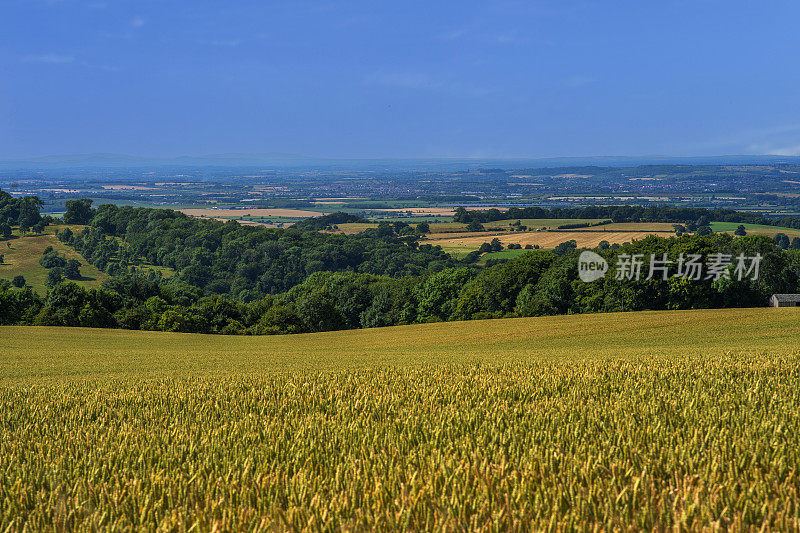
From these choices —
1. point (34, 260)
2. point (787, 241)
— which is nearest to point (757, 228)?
point (787, 241)

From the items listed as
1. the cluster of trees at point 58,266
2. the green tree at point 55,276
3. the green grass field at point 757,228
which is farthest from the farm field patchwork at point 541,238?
the green tree at point 55,276

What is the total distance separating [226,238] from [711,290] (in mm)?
127766

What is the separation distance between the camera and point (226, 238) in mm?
158250

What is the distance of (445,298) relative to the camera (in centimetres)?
7731

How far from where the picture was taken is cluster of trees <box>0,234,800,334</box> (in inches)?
2355

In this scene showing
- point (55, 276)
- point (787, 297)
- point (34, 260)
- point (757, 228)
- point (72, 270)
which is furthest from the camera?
point (34, 260)

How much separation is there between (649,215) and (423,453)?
18127cm

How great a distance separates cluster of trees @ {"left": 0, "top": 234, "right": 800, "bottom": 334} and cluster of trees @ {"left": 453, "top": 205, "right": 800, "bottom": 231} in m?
91.2

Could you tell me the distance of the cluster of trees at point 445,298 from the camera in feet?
196

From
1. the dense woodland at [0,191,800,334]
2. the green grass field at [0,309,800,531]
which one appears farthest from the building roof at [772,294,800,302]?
the green grass field at [0,309,800,531]

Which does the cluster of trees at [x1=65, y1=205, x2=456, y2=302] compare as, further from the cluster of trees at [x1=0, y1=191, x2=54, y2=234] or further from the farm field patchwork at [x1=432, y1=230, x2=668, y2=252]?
the cluster of trees at [x1=0, y1=191, x2=54, y2=234]

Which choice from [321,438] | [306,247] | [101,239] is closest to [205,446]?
[321,438]

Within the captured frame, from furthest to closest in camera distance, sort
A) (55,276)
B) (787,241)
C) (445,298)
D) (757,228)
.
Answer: (757,228) → (55,276) → (787,241) → (445,298)

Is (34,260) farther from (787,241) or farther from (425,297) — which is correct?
Result: (787,241)
